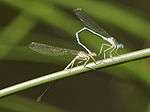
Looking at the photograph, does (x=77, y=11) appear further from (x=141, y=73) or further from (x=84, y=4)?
(x=84, y=4)

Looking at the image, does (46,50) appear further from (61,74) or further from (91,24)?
(61,74)

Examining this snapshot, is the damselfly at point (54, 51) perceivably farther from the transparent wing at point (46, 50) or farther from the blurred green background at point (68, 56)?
the blurred green background at point (68, 56)

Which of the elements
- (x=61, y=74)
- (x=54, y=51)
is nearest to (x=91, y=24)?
(x=54, y=51)

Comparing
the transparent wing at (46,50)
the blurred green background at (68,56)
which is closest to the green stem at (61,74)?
the blurred green background at (68,56)

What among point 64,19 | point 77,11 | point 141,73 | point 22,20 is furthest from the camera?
point 22,20

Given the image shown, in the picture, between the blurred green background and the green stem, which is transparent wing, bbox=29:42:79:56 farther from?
the green stem

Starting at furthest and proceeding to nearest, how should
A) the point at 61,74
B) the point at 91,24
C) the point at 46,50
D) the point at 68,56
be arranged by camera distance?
1. the point at 68,56
2. the point at 91,24
3. the point at 46,50
4. the point at 61,74

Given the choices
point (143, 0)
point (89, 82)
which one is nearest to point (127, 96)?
point (89, 82)

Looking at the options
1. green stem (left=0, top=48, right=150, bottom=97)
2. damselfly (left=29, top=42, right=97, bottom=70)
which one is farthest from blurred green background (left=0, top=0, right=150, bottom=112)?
green stem (left=0, top=48, right=150, bottom=97)
